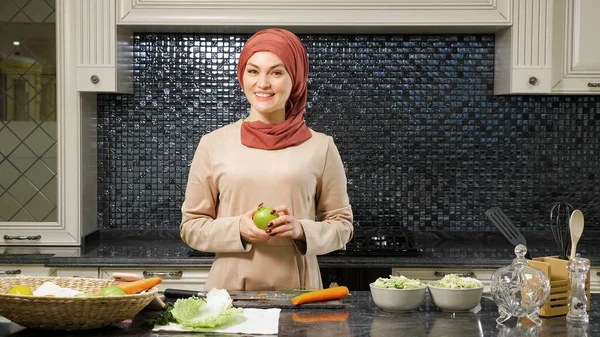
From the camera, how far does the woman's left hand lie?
2.19 meters

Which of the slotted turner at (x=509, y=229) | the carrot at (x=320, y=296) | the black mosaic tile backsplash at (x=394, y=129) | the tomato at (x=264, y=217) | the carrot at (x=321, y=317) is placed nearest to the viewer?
the carrot at (x=321, y=317)

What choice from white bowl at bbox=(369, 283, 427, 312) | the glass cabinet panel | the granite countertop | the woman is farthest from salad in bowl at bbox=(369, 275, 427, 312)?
the glass cabinet panel

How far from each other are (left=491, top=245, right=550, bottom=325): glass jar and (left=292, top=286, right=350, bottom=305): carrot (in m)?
0.41

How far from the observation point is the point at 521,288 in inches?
72.7

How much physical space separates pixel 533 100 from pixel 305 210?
196 centimetres

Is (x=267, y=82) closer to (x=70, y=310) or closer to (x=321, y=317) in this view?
(x=321, y=317)

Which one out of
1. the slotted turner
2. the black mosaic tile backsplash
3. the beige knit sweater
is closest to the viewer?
the beige knit sweater

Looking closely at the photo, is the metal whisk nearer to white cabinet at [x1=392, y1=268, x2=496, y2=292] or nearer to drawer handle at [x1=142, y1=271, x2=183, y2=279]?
white cabinet at [x1=392, y1=268, x2=496, y2=292]

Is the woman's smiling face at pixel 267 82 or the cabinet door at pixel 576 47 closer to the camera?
the woman's smiling face at pixel 267 82

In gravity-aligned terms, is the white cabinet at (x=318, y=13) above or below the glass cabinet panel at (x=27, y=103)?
above

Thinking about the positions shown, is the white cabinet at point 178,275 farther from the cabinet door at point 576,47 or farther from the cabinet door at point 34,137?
the cabinet door at point 576,47

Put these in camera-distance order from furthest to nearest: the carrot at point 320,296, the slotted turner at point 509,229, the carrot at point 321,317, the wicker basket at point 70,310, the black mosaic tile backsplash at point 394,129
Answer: the black mosaic tile backsplash at point 394,129 → the slotted turner at point 509,229 → the carrot at point 320,296 → the carrot at point 321,317 → the wicker basket at point 70,310

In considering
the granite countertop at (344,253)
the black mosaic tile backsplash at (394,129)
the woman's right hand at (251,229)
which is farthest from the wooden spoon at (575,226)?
the black mosaic tile backsplash at (394,129)

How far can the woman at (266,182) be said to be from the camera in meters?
2.37
